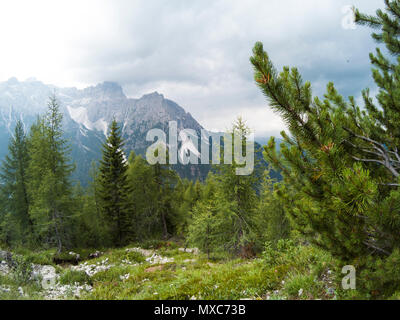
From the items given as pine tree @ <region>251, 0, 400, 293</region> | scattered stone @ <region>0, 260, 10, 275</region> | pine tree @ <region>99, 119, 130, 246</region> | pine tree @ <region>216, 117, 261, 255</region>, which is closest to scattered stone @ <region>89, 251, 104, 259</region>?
pine tree @ <region>99, 119, 130, 246</region>

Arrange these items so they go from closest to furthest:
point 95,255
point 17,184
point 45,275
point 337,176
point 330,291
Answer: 1. point 337,176
2. point 330,291
3. point 45,275
4. point 95,255
5. point 17,184

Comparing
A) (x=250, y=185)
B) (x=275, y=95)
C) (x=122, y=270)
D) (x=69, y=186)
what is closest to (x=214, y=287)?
(x=275, y=95)

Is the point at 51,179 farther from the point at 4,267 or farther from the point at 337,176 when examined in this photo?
the point at 337,176

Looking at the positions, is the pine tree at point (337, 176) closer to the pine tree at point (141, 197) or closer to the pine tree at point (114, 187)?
the pine tree at point (141, 197)

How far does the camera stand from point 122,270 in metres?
12.7

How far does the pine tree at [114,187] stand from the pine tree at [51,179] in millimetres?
5552

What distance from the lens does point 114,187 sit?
85.4ft

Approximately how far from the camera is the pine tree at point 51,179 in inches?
736

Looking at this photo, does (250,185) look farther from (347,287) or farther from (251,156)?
(347,287)

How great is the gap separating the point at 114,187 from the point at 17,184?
1075 centimetres

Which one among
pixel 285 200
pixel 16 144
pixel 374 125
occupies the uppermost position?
pixel 16 144

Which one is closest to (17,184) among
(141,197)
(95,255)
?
(95,255)
